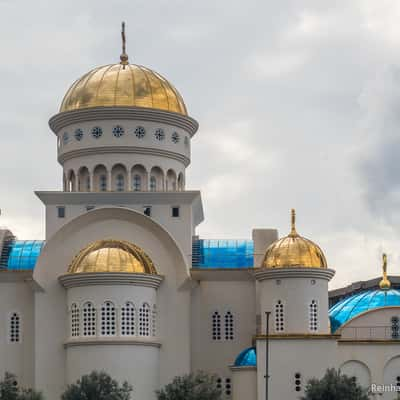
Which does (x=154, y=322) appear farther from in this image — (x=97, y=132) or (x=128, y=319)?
(x=97, y=132)

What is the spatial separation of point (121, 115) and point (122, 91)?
1210mm

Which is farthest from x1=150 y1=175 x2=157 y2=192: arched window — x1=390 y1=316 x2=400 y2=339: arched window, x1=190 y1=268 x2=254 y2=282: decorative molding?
x1=390 y1=316 x2=400 y2=339: arched window

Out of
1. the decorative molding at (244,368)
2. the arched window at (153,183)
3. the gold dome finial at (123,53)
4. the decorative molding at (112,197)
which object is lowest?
the decorative molding at (244,368)

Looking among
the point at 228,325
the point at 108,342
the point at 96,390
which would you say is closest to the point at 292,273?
the point at 228,325

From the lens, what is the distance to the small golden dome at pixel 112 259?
54938mm

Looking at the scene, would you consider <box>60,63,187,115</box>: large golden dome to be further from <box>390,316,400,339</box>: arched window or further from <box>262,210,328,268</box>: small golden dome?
<box>390,316,400,339</box>: arched window

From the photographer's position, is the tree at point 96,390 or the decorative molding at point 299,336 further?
the decorative molding at point 299,336

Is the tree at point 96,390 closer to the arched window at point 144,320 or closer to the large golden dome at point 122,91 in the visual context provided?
the arched window at point 144,320

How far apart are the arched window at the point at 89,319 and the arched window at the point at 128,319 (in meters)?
1.19

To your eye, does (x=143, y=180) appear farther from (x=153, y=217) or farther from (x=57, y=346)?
(x=57, y=346)

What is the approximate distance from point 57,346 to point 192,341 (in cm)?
594

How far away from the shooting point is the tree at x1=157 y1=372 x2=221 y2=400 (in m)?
52.0

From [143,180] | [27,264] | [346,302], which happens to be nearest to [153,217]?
[143,180]

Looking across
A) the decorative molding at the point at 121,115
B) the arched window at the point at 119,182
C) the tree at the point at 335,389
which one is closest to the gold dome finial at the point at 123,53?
the decorative molding at the point at 121,115
